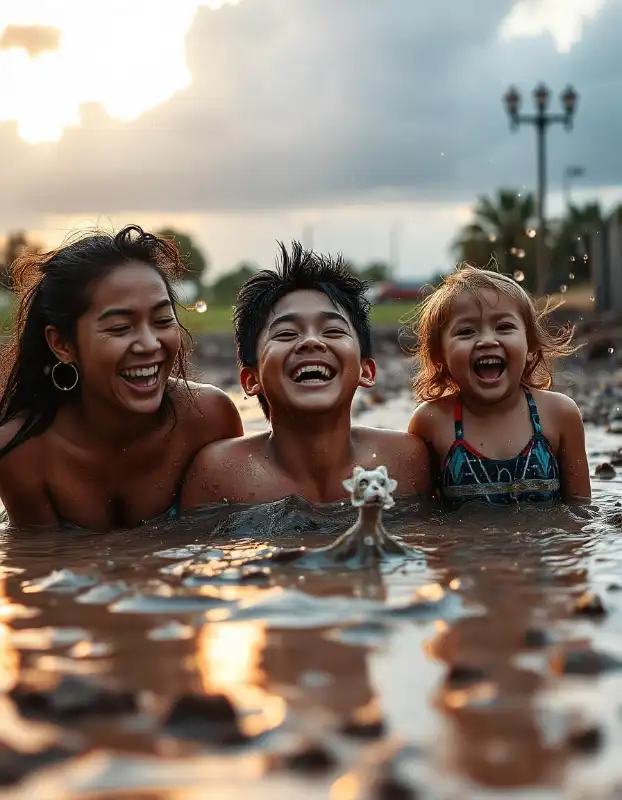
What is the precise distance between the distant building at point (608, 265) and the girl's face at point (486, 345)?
67.9 feet

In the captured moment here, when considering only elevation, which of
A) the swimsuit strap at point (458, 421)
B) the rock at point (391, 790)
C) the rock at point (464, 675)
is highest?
the swimsuit strap at point (458, 421)

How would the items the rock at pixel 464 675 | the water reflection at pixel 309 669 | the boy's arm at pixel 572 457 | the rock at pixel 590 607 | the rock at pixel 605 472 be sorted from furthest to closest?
the rock at pixel 605 472 < the boy's arm at pixel 572 457 < the rock at pixel 590 607 < the rock at pixel 464 675 < the water reflection at pixel 309 669

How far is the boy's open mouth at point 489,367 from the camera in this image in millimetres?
4801

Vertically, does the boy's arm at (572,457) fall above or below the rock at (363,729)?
above

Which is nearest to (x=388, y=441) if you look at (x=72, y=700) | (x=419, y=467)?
(x=419, y=467)

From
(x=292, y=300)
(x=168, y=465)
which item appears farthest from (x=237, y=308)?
(x=168, y=465)

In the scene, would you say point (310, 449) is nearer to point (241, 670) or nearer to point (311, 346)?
point (311, 346)

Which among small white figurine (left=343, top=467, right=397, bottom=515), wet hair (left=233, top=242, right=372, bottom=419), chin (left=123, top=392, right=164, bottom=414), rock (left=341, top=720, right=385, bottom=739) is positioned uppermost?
wet hair (left=233, top=242, right=372, bottom=419)

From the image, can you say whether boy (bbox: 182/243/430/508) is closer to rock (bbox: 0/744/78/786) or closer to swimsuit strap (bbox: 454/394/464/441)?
swimsuit strap (bbox: 454/394/464/441)

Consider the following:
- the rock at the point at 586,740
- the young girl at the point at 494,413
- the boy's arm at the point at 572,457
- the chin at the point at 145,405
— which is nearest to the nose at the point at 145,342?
the chin at the point at 145,405

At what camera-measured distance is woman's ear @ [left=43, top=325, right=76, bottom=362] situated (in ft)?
14.8

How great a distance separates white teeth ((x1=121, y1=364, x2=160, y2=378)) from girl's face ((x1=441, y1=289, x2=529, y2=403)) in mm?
1349

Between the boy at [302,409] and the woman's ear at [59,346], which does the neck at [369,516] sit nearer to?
the boy at [302,409]

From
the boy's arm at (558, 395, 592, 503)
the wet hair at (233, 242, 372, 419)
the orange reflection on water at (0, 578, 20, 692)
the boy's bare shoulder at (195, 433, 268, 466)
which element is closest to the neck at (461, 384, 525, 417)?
the boy's arm at (558, 395, 592, 503)
